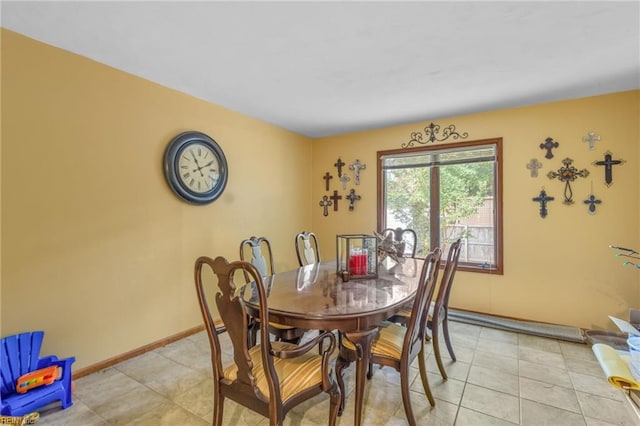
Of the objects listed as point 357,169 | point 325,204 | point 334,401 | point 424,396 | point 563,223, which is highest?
point 357,169

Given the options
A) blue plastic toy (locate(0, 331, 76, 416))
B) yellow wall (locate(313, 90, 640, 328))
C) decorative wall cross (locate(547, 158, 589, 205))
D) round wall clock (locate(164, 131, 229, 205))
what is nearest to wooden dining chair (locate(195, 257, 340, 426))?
blue plastic toy (locate(0, 331, 76, 416))

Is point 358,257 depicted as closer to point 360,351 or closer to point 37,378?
point 360,351

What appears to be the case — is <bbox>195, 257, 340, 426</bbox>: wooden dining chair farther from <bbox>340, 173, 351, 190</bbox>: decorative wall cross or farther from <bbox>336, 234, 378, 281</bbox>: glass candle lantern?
<bbox>340, 173, 351, 190</bbox>: decorative wall cross

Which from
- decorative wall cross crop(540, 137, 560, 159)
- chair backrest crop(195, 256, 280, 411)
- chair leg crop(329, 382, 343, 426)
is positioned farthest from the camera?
decorative wall cross crop(540, 137, 560, 159)

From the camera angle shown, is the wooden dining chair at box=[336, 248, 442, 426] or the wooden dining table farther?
the wooden dining chair at box=[336, 248, 442, 426]

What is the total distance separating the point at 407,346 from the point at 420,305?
0.82ft

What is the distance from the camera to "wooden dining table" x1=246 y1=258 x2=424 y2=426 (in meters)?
1.52

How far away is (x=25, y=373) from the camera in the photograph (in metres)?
1.89

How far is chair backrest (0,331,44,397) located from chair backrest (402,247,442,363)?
2.32 meters

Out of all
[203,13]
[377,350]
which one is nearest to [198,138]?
[203,13]

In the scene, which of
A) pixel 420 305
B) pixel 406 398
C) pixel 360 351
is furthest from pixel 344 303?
pixel 406 398

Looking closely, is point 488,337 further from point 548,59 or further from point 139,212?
point 139,212

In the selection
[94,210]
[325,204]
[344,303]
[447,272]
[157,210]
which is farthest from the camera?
[325,204]

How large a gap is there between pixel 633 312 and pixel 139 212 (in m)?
4.31
